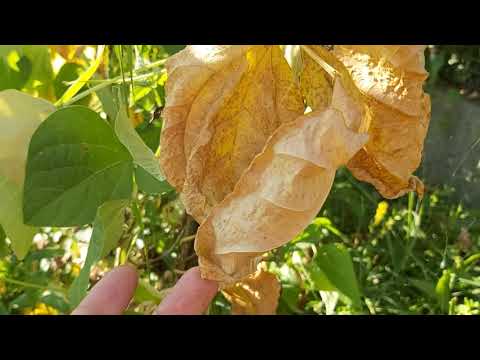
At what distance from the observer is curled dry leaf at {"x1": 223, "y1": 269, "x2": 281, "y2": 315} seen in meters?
0.78

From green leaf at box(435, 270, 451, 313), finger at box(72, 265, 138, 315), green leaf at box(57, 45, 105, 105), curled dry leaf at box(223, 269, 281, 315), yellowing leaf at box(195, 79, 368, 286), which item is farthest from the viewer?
green leaf at box(435, 270, 451, 313)

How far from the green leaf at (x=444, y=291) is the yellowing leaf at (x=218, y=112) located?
0.52m

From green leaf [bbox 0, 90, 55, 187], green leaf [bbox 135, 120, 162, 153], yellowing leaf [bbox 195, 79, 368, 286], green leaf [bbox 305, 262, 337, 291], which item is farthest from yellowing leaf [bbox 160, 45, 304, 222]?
green leaf [bbox 305, 262, 337, 291]

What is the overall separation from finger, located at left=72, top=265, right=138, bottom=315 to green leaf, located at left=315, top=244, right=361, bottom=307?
0.29 meters

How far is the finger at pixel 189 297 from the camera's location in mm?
564

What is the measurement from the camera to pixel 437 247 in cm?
118

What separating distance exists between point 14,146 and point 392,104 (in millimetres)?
312

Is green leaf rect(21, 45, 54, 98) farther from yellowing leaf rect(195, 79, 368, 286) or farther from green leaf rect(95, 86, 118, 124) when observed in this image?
yellowing leaf rect(195, 79, 368, 286)

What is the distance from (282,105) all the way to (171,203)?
0.56 meters

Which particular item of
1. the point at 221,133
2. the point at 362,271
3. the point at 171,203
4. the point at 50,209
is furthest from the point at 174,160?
the point at 362,271

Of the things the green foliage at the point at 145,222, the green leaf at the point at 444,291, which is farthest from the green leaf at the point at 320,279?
the green leaf at the point at 444,291

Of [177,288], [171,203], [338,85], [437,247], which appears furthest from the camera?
[437,247]
